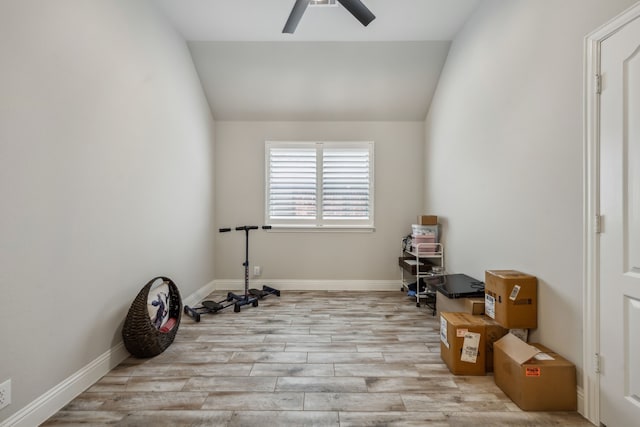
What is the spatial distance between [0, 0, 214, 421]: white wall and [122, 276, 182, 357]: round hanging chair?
0.15 meters

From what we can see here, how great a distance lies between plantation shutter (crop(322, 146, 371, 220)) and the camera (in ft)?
14.7

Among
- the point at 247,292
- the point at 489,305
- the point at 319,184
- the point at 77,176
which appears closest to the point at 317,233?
the point at 319,184

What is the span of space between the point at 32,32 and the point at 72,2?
43 centimetres

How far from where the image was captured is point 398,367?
2.29 meters

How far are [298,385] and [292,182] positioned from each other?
9.75ft

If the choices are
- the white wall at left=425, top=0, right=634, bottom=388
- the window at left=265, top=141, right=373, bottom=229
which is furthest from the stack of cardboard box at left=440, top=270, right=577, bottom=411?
the window at left=265, top=141, right=373, bottom=229

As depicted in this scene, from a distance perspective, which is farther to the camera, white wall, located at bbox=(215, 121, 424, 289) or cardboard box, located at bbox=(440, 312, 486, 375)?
white wall, located at bbox=(215, 121, 424, 289)

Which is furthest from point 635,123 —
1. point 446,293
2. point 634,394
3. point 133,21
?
point 133,21

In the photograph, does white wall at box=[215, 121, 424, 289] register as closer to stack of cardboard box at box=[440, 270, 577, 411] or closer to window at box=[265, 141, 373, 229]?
window at box=[265, 141, 373, 229]

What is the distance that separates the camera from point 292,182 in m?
4.53

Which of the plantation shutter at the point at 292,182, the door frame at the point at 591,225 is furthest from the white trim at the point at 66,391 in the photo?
the door frame at the point at 591,225

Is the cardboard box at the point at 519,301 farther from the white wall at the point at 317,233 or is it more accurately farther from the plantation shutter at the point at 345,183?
the plantation shutter at the point at 345,183

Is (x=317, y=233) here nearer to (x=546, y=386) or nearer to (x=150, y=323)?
(x=150, y=323)

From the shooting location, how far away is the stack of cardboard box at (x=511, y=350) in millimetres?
1790
